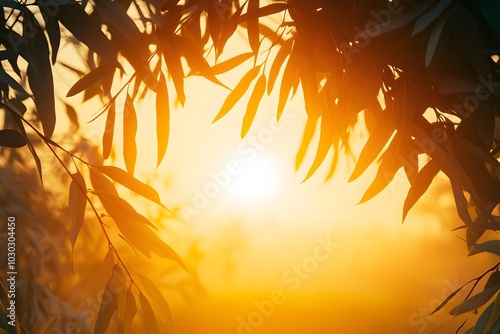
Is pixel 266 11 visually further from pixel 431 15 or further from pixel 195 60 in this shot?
pixel 431 15

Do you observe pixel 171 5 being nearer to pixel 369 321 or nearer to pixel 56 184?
pixel 56 184

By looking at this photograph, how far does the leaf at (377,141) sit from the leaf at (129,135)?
1.31 ft

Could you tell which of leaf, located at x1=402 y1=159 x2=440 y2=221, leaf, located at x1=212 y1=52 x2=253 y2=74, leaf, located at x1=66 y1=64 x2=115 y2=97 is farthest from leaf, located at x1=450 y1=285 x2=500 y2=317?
leaf, located at x1=66 y1=64 x2=115 y2=97

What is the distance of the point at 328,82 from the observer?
1146 mm

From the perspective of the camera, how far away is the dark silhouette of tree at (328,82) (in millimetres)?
936

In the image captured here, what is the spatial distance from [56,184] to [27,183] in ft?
0.96

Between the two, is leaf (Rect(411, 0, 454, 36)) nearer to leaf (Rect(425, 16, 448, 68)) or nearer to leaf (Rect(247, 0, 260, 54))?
leaf (Rect(425, 16, 448, 68))

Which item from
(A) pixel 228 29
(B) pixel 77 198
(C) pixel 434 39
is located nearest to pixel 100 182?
(B) pixel 77 198

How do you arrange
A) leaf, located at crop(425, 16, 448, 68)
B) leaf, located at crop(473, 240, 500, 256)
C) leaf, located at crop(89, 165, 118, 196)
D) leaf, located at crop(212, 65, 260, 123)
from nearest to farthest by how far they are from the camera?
leaf, located at crop(425, 16, 448, 68) < leaf, located at crop(473, 240, 500, 256) < leaf, located at crop(89, 165, 118, 196) < leaf, located at crop(212, 65, 260, 123)

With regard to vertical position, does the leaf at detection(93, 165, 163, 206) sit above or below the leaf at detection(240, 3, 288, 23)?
below

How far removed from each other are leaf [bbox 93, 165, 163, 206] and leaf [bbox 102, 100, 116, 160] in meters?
0.03

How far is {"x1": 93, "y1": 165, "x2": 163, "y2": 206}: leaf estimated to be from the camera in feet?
3.29

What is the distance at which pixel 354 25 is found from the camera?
3.52 ft

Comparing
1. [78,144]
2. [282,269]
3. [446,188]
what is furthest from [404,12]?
[282,269]
